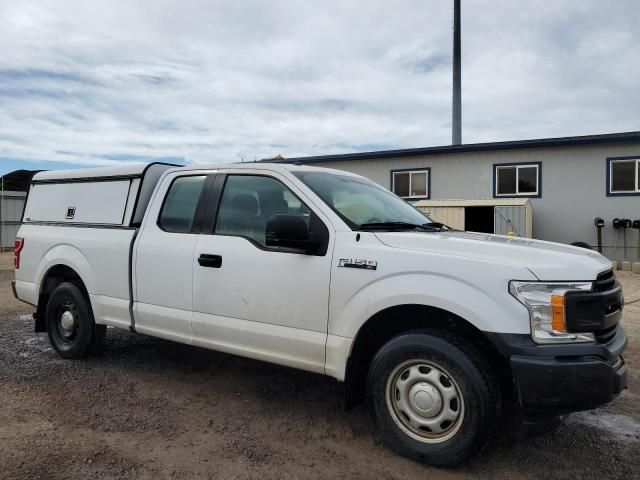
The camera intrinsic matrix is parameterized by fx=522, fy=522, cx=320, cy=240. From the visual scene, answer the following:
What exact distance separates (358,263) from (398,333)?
56cm

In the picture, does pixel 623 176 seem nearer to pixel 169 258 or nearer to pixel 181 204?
pixel 181 204

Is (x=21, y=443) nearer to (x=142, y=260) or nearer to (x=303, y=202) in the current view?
(x=142, y=260)

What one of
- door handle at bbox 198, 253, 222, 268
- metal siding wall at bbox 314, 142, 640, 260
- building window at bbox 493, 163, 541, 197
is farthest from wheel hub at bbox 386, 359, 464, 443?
building window at bbox 493, 163, 541, 197

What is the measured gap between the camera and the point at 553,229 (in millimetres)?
18062

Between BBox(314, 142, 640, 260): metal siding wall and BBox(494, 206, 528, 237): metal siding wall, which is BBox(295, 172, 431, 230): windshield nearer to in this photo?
BBox(494, 206, 528, 237): metal siding wall

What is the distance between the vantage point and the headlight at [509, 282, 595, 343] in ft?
9.41

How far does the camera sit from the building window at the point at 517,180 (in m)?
18.3

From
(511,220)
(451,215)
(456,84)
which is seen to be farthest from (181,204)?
(456,84)

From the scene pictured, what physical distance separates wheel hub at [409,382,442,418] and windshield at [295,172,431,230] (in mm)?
1130

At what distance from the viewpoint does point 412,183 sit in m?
20.4

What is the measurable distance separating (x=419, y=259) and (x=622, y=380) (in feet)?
4.39

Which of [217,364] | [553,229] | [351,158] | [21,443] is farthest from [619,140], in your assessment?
[21,443]

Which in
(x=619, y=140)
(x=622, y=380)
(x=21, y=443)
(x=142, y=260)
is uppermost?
(x=619, y=140)

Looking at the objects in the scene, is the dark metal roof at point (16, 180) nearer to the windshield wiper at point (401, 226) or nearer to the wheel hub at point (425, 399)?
the windshield wiper at point (401, 226)
